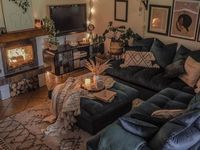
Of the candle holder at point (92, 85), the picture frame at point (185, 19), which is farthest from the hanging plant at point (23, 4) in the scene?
the picture frame at point (185, 19)

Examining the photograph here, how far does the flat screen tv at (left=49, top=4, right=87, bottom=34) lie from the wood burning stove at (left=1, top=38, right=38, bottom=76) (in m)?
0.87

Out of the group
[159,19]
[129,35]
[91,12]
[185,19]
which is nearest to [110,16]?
[91,12]

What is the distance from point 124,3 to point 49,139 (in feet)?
11.2

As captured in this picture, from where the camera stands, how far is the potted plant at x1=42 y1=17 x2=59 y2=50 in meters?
4.71

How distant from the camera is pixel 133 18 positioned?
5.06 m

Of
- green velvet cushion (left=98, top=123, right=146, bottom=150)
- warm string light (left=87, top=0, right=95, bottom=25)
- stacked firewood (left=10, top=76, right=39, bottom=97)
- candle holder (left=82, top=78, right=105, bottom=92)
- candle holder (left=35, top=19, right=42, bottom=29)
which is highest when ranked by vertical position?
warm string light (left=87, top=0, right=95, bottom=25)

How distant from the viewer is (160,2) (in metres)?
4.49

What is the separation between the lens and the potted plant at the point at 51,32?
4711 mm

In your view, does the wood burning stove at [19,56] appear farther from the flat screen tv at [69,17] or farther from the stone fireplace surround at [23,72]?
the flat screen tv at [69,17]

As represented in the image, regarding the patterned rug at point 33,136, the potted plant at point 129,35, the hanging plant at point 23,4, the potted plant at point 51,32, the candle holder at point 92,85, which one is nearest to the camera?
the patterned rug at point 33,136

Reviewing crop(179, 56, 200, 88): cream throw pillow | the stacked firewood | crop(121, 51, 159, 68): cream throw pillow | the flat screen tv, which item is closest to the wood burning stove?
the stacked firewood

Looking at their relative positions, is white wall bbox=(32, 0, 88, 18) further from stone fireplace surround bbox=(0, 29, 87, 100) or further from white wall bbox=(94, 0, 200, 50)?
white wall bbox=(94, 0, 200, 50)

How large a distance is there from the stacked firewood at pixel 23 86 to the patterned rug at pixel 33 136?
788mm

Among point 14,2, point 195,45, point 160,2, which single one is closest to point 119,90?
point 195,45
